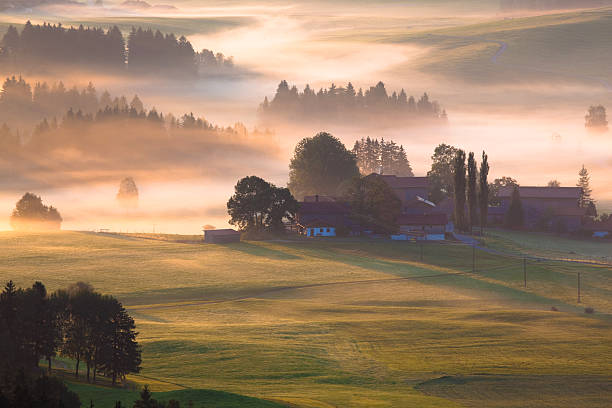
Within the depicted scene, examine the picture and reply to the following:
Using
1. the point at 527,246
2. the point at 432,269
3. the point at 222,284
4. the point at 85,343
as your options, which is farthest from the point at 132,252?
the point at 85,343

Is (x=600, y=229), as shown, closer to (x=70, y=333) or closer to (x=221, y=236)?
(x=221, y=236)

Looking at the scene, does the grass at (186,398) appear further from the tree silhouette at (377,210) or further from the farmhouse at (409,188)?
the farmhouse at (409,188)

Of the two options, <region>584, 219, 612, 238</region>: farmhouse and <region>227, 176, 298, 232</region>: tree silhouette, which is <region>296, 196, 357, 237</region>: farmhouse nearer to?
<region>227, 176, 298, 232</region>: tree silhouette

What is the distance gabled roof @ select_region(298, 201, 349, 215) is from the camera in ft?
519

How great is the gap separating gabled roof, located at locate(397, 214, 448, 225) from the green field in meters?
11.5

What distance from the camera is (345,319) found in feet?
287

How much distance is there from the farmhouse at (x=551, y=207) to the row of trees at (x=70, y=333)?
132319 millimetres

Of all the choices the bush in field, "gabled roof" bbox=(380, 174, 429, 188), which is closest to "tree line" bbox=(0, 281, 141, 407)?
"gabled roof" bbox=(380, 174, 429, 188)

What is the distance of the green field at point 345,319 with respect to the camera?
5900cm

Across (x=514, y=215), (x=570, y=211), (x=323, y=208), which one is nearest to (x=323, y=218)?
(x=323, y=208)

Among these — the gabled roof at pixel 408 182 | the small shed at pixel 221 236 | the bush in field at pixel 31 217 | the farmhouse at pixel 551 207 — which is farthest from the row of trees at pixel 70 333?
the bush in field at pixel 31 217

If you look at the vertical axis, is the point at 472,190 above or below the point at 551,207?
above

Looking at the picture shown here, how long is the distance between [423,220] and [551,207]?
38939mm

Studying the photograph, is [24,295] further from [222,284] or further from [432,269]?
[432,269]
